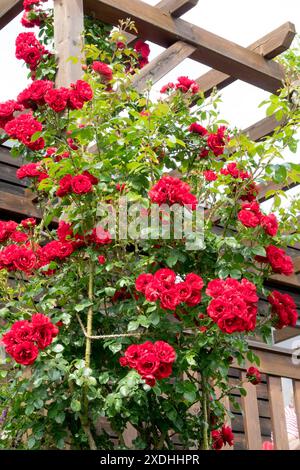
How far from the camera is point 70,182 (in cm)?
244

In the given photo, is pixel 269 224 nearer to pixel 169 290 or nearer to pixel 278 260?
pixel 278 260

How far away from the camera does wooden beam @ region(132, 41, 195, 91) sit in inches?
150

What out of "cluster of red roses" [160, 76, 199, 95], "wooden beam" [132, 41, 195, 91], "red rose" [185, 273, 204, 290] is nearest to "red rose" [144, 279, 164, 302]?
"red rose" [185, 273, 204, 290]

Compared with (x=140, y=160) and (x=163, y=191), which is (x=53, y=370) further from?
(x=140, y=160)

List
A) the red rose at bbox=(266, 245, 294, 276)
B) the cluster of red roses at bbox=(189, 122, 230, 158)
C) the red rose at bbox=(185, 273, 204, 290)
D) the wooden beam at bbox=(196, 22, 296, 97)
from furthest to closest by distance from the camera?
1. the wooden beam at bbox=(196, 22, 296, 97)
2. the cluster of red roses at bbox=(189, 122, 230, 158)
3. the red rose at bbox=(266, 245, 294, 276)
4. the red rose at bbox=(185, 273, 204, 290)

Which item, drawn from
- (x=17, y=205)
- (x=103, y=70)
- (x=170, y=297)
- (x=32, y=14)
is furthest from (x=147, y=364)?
(x=17, y=205)

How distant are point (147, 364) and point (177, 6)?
2.48 m

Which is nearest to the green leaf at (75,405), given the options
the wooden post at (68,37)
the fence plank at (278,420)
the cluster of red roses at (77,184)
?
the cluster of red roses at (77,184)

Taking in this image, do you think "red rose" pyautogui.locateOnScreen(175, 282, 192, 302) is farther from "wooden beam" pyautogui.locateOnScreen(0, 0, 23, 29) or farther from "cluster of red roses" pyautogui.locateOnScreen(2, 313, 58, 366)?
"wooden beam" pyautogui.locateOnScreen(0, 0, 23, 29)

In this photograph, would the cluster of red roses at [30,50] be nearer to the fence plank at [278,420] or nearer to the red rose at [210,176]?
the red rose at [210,176]

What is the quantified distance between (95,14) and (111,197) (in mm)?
1568

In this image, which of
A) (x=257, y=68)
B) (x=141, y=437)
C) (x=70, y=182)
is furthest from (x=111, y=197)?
(x=257, y=68)

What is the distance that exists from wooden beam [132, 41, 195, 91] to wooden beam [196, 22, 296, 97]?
16.7 inches
